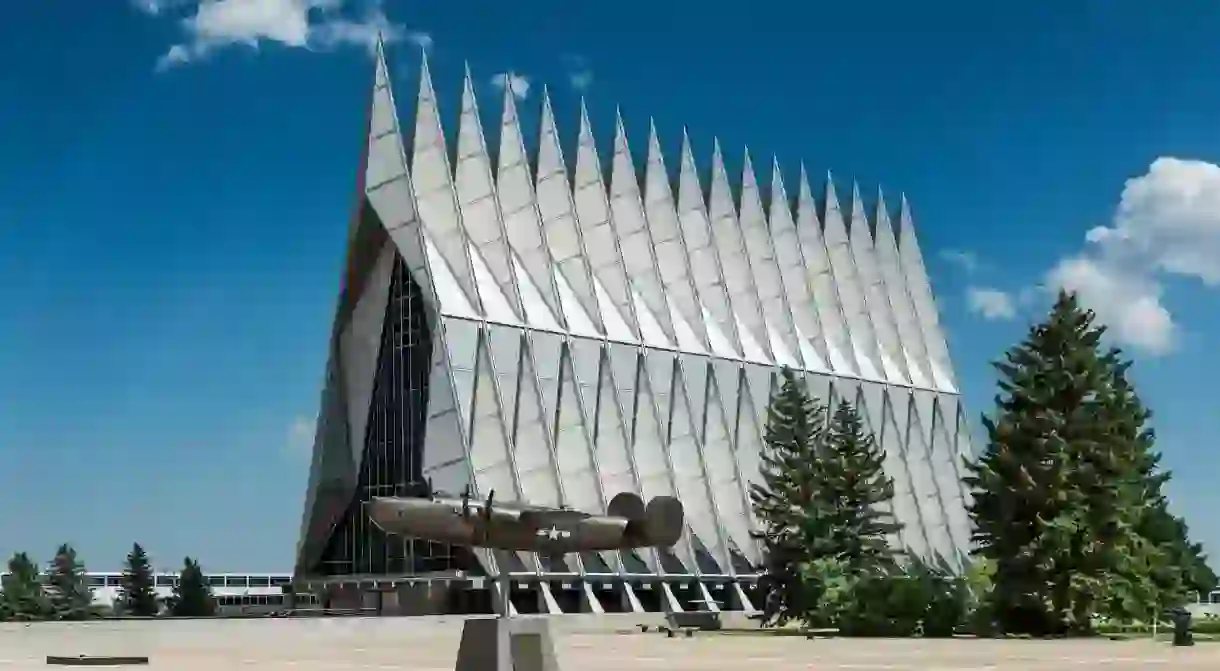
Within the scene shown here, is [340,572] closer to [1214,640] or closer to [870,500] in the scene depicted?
[870,500]

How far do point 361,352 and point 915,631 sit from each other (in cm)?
2697

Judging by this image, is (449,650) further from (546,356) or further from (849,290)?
(849,290)

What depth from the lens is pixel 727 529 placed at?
60156 millimetres

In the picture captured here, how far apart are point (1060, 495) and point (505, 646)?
2195 centimetres

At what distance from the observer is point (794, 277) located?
2795 inches

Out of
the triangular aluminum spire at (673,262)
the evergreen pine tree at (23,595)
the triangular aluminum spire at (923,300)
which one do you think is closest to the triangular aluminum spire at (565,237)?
the triangular aluminum spire at (673,262)

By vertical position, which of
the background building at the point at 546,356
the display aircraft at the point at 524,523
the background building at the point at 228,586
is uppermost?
the background building at the point at 546,356

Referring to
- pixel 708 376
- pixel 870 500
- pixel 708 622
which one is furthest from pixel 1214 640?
pixel 708 376

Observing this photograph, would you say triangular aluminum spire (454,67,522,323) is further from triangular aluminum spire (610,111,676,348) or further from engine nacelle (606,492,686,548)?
engine nacelle (606,492,686,548)

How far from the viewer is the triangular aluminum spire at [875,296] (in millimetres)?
74812

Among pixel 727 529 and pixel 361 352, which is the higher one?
pixel 361 352

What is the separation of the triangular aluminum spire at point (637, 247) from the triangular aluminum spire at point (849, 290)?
14.9 metres

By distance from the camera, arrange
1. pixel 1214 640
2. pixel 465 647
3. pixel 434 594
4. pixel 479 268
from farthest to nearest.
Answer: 1. pixel 479 268
2. pixel 434 594
3. pixel 1214 640
4. pixel 465 647

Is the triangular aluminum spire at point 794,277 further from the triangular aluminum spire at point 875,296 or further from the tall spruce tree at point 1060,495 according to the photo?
the tall spruce tree at point 1060,495
